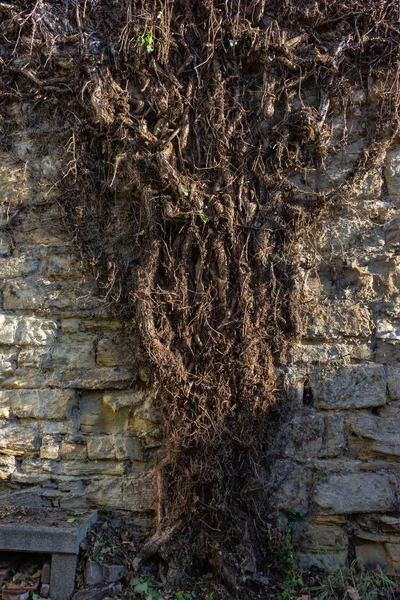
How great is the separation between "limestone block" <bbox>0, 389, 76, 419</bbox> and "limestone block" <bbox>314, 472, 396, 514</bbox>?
1.58 meters

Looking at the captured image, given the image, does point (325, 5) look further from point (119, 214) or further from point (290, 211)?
point (119, 214)

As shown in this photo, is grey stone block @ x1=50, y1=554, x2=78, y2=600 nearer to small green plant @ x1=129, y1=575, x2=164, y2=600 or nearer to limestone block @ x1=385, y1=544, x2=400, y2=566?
small green plant @ x1=129, y1=575, x2=164, y2=600

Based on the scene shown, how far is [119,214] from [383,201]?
5.45 ft

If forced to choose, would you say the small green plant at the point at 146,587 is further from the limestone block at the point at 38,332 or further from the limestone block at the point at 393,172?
the limestone block at the point at 393,172

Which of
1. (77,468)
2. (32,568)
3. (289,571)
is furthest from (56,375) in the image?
(289,571)

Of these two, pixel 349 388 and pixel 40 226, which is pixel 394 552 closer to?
pixel 349 388

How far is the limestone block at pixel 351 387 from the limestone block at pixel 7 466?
1.88 metres

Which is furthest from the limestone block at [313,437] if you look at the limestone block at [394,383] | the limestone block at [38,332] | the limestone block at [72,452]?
the limestone block at [38,332]

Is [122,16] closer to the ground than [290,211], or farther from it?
farther from it

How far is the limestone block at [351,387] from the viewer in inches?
115

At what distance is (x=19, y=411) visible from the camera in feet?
9.86

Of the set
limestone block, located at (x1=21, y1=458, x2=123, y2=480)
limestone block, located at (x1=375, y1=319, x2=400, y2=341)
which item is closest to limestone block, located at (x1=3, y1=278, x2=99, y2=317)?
limestone block, located at (x1=21, y1=458, x2=123, y2=480)

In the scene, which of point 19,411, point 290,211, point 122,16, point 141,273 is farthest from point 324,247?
point 19,411

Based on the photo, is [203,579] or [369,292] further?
[369,292]
